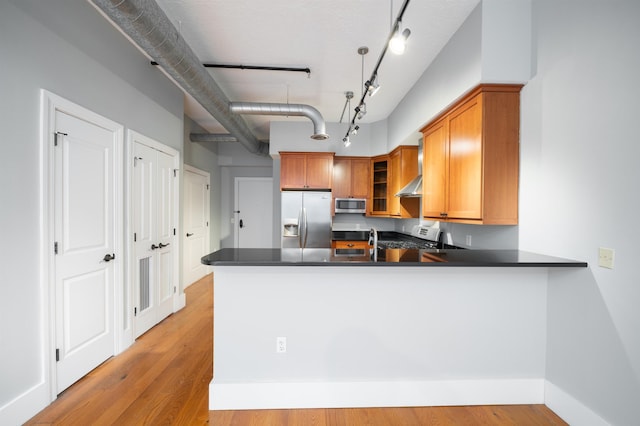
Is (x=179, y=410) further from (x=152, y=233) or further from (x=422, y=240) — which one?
(x=422, y=240)

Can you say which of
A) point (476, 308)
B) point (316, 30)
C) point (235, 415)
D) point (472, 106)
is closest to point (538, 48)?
point (472, 106)

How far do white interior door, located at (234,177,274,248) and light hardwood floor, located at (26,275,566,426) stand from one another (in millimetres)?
3799

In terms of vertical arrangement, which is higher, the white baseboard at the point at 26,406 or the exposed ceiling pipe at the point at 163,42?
the exposed ceiling pipe at the point at 163,42

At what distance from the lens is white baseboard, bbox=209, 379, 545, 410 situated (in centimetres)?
179

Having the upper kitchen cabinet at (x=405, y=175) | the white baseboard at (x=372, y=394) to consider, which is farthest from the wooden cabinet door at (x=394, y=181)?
the white baseboard at (x=372, y=394)

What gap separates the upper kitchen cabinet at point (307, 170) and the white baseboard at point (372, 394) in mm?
3122

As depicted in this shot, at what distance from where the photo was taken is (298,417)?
173 cm

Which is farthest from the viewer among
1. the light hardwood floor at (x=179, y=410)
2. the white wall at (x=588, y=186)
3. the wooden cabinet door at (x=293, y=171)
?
the wooden cabinet door at (x=293, y=171)

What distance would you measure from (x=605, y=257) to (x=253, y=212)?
18.6ft

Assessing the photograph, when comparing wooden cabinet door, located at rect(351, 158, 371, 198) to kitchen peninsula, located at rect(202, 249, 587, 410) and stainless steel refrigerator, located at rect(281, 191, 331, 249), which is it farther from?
kitchen peninsula, located at rect(202, 249, 587, 410)

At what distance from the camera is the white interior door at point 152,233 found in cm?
283

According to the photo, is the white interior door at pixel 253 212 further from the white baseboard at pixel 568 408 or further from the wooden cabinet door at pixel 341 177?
the white baseboard at pixel 568 408

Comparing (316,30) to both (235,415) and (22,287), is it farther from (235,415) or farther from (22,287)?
(235,415)

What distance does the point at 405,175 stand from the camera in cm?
386
